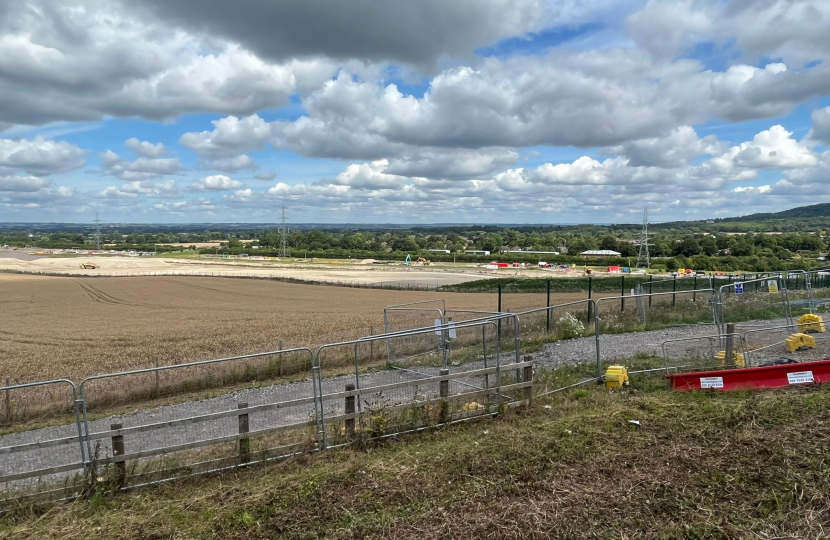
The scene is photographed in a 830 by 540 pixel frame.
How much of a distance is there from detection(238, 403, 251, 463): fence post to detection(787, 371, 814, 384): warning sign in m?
9.55

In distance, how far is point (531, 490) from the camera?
6234mm

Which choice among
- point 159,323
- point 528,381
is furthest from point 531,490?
point 159,323

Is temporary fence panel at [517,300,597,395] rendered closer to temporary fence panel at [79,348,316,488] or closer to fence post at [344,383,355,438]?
fence post at [344,383,355,438]

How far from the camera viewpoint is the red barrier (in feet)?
34.0

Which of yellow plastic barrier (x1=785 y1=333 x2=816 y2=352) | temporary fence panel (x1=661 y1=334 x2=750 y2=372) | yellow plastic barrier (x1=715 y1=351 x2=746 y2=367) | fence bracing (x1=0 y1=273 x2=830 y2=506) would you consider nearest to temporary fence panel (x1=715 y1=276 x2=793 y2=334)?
fence bracing (x1=0 y1=273 x2=830 y2=506)

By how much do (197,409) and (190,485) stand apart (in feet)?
21.0

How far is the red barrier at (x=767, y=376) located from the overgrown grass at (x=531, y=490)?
1.99m

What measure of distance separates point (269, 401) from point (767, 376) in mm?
10356

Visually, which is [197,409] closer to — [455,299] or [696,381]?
[696,381]

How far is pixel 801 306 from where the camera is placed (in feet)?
64.0

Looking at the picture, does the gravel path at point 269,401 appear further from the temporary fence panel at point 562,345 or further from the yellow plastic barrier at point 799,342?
the yellow plastic barrier at point 799,342

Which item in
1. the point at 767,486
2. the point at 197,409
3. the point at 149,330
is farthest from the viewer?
the point at 149,330

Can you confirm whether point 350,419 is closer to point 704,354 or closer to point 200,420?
point 200,420

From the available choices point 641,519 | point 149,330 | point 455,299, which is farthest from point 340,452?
point 455,299
